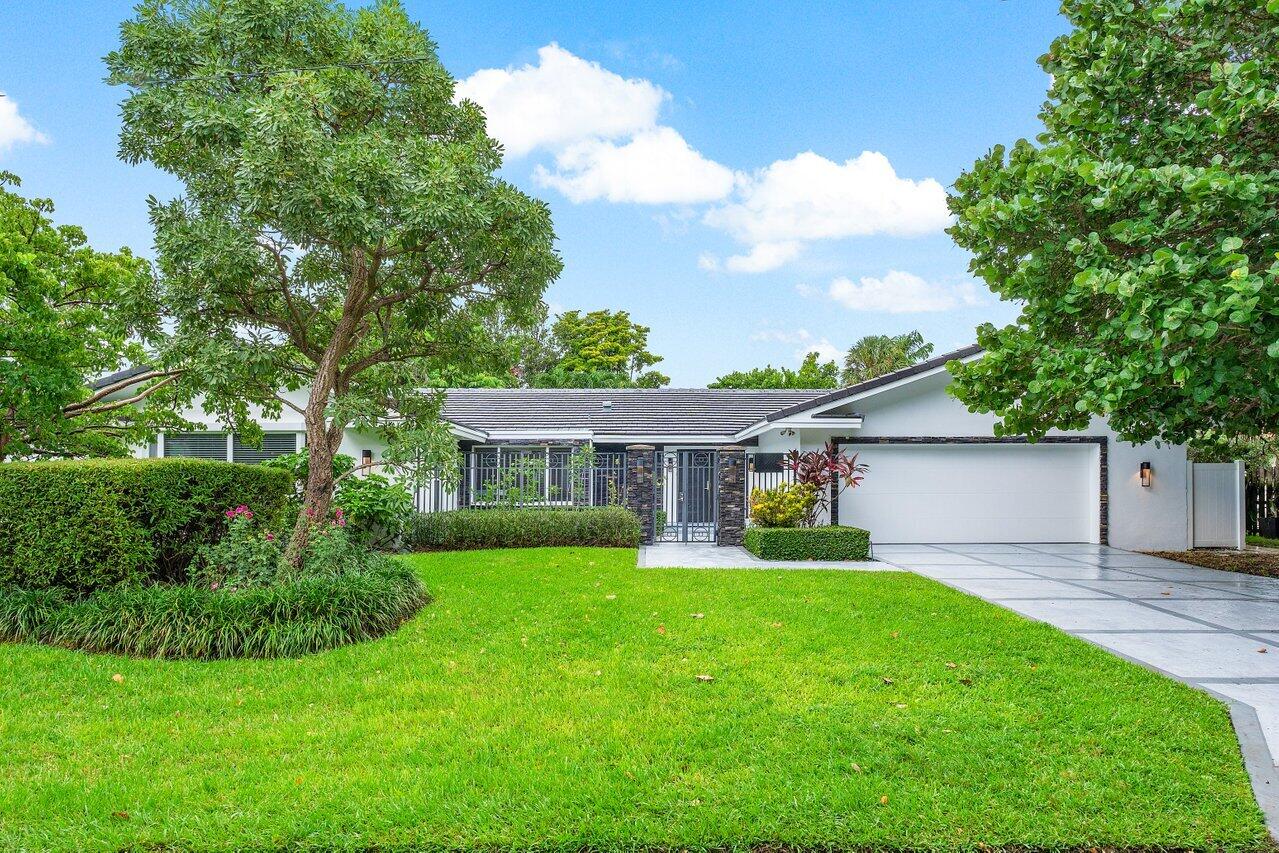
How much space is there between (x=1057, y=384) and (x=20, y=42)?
13.8 metres

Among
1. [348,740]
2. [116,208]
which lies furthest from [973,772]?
[116,208]

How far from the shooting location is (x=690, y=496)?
50.5ft

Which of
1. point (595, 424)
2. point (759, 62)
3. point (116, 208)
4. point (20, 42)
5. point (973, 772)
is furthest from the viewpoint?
point (595, 424)

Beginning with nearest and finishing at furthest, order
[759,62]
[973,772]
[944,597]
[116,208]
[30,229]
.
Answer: [973,772] < [944,597] < [116,208] < [30,229] < [759,62]

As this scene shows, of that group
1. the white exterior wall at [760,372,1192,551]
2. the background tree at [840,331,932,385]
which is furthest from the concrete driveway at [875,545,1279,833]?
the background tree at [840,331,932,385]

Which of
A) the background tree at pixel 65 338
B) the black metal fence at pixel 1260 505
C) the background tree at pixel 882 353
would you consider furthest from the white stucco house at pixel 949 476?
the background tree at pixel 882 353

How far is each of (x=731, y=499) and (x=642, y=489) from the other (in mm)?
1992

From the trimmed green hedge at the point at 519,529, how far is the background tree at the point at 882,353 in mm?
26396

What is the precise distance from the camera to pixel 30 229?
11492 millimetres

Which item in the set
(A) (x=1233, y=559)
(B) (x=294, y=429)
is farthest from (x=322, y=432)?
(A) (x=1233, y=559)

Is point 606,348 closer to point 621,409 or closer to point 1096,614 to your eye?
point 621,409

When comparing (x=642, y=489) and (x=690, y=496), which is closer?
(x=642, y=489)

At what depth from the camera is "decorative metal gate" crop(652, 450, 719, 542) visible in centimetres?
1465

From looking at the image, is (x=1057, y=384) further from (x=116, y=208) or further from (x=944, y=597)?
(x=116, y=208)
